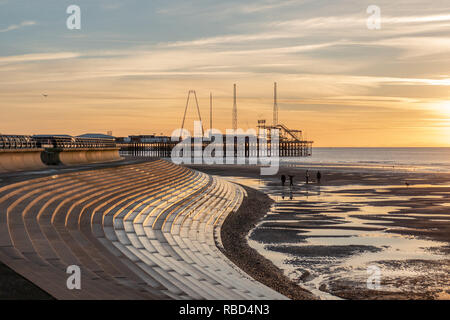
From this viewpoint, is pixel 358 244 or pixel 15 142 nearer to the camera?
pixel 358 244

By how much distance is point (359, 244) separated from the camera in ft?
66.9

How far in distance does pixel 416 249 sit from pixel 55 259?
1397cm

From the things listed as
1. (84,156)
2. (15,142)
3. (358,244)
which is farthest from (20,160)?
(358,244)

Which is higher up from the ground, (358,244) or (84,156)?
(84,156)

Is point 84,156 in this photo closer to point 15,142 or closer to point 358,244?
point 15,142

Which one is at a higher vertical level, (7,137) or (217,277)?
(7,137)

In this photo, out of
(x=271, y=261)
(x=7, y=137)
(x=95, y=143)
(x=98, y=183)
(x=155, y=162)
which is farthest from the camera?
(x=95, y=143)

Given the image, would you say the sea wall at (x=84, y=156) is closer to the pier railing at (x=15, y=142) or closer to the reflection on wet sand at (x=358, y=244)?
the pier railing at (x=15, y=142)

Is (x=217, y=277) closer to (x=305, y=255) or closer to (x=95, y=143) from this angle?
(x=305, y=255)

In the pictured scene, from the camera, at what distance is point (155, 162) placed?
120ft

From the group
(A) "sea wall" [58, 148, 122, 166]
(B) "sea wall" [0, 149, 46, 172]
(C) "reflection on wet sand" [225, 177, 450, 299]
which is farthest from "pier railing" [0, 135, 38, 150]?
(C) "reflection on wet sand" [225, 177, 450, 299]

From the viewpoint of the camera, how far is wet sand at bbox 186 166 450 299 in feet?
48.0

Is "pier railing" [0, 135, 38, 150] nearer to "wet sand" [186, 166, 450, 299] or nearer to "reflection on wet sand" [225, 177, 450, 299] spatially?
"wet sand" [186, 166, 450, 299]
